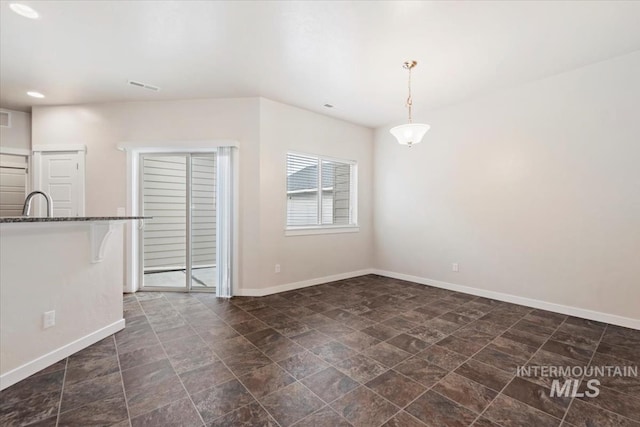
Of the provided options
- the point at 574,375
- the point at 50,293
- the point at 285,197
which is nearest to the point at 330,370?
the point at 574,375

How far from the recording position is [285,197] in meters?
4.41

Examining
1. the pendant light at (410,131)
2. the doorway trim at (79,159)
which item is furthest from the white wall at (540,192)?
the doorway trim at (79,159)

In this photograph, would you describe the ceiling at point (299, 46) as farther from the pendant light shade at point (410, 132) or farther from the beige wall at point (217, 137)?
the pendant light shade at point (410, 132)

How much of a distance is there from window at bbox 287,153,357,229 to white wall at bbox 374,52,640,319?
3.64 feet

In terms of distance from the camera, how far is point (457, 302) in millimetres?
3848

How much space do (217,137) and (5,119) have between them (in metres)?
3.45

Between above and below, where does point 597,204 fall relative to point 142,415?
above

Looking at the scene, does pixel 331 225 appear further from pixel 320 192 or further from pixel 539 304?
pixel 539 304

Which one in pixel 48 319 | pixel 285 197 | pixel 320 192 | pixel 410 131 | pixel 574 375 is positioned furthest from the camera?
pixel 320 192

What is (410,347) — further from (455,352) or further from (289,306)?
(289,306)

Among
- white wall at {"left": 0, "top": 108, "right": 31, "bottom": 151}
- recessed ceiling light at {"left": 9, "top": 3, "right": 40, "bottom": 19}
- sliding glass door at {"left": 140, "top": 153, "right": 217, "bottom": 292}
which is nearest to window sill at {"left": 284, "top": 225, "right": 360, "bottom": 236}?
sliding glass door at {"left": 140, "top": 153, "right": 217, "bottom": 292}

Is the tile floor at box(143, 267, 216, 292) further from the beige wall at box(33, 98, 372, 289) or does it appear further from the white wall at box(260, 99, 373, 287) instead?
the white wall at box(260, 99, 373, 287)

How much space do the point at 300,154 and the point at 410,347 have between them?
3.23m

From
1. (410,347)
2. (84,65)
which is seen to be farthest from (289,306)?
(84,65)
